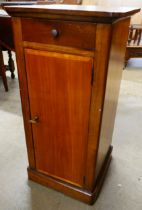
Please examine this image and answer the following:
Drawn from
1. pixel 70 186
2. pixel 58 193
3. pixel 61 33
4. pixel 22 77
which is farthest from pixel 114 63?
pixel 58 193

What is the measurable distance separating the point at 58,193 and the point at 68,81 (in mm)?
832

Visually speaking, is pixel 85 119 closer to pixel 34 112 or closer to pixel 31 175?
pixel 34 112

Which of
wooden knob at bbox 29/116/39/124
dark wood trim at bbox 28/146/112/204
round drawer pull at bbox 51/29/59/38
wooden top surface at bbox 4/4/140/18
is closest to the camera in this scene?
wooden top surface at bbox 4/4/140/18

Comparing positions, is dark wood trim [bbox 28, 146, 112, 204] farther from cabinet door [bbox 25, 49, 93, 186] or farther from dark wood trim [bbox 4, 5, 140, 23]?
dark wood trim [bbox 4, 5, 140, 23]

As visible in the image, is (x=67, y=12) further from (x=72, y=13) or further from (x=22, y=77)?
(x=22, y=77)

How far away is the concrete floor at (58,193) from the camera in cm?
130

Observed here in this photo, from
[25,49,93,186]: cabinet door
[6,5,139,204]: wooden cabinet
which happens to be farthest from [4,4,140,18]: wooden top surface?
[25,49,93,186]: cabinet door

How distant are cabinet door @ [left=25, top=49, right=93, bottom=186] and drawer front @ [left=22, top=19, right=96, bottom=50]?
0.05 metres

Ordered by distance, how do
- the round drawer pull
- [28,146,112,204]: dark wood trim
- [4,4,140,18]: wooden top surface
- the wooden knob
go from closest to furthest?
[4,4,140,18]: wooden top surface
the round drawer pull
the wooden knob
[28,146,112,204]: dark wood trim

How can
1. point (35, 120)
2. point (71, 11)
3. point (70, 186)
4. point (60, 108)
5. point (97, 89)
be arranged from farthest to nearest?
point (70, 186), point (35, 120), point (60, 108), point (97, 89), point (71, 11)

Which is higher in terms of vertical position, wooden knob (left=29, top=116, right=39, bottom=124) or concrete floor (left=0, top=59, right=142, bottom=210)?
wooden knob (left=29, top=116, right=39, bottom=124)

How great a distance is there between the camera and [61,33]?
0.84 m

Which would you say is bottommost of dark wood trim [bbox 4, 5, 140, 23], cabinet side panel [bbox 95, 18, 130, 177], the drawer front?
cabinet side panel [bbox 95, 18, 130, 177]

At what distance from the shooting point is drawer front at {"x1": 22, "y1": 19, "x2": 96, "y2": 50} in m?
0.79
